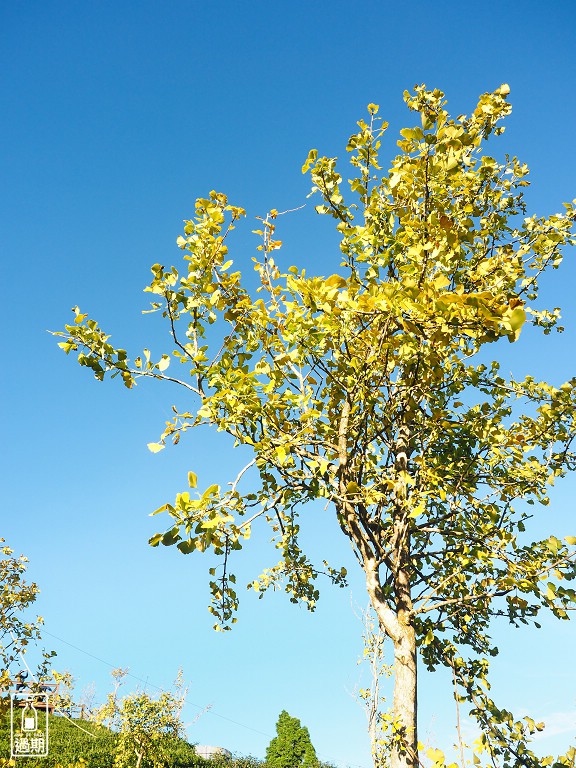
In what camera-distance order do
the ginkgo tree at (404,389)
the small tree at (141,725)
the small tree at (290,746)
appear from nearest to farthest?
the ginkgo tree at (404,389)
the small tree at (141,725)
the small tree at (290,746)

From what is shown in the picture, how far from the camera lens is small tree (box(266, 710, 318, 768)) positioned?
28.2 m

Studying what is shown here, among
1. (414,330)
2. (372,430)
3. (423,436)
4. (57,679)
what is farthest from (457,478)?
(57,679)

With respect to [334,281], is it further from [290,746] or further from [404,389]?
[290,746]

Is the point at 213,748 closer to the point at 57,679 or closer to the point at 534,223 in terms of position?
the point at 57,679

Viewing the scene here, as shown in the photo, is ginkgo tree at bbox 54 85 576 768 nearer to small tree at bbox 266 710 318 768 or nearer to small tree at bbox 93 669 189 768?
small tree at bbox 93 669 189 768

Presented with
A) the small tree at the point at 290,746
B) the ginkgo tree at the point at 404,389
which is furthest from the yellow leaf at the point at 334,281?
the small tree at the point at 290,746

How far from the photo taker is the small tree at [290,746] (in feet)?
92.6

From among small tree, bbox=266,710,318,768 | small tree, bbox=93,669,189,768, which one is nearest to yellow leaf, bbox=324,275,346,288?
small tree, bbox=93,669,189,768

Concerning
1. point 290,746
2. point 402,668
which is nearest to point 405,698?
point 402,668

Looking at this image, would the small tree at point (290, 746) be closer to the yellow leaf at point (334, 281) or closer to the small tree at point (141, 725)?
the small tree at point (141, 725)

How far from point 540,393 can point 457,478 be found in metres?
1.04

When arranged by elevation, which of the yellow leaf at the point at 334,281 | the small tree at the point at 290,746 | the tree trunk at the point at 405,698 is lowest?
the small tree at the point at 290,746

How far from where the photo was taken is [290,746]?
28.8 m

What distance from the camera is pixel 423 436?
169 inches
